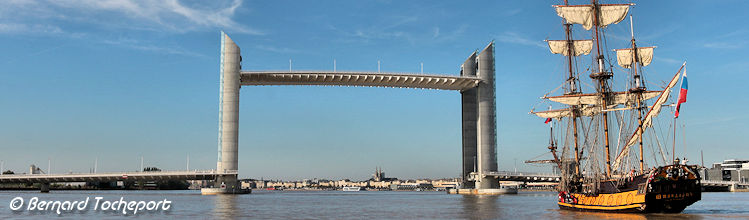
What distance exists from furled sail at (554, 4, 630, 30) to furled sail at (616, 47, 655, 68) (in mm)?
2803

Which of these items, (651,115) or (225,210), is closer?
(225,210)

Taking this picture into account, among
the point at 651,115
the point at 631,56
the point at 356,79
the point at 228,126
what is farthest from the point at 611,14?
the point at 228,126

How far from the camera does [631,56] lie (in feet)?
191

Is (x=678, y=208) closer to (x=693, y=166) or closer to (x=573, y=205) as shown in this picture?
(x=693, y=166)

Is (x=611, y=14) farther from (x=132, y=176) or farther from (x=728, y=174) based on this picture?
(x=728, y=174)

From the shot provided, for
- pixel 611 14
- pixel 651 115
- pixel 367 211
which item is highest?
pixel 611 14

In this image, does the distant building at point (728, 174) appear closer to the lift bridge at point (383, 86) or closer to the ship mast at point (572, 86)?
the lift bridge at point (383, 86)

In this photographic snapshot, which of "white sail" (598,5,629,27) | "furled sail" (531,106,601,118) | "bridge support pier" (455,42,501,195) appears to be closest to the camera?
"white sail" (598,5,629,27)

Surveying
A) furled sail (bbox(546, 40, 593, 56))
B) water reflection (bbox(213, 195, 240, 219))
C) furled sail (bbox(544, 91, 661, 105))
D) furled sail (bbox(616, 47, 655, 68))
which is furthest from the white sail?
water reflection (bbox(213, 195, 240, 219))

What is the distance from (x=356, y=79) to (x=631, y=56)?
2057 inches

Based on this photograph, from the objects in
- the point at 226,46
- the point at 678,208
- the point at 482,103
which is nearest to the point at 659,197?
the point at 678,208

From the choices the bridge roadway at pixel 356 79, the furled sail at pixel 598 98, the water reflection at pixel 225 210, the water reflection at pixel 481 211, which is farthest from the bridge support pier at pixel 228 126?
the furled sail at pixel 598 98

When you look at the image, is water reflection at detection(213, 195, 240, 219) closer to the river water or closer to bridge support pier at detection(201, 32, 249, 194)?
the river water

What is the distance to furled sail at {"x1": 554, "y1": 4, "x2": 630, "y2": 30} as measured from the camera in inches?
2328
